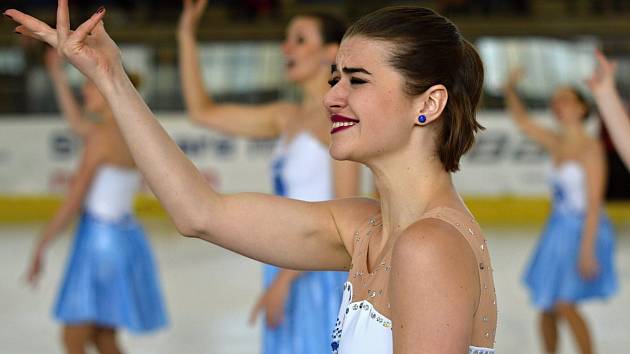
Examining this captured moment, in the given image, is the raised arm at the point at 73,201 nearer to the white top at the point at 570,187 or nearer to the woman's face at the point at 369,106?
the white top at the point at 570,187

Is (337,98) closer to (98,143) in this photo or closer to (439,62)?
(439,62)

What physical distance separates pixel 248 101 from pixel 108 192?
822 centimetres

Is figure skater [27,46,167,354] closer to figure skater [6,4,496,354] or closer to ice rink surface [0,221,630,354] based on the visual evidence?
ice rink surface [0,221,630,354]

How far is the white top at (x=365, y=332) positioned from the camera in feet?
5.05

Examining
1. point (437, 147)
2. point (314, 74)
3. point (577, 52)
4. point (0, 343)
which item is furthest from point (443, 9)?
point (437, 147)

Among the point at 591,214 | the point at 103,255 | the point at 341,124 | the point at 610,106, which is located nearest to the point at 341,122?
the point at 341,124

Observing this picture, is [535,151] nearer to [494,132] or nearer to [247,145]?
[494,132]

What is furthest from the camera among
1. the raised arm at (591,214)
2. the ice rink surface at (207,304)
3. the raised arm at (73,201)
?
the ice rink surface at (207,304)

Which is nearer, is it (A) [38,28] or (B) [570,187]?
(A) [38,28]

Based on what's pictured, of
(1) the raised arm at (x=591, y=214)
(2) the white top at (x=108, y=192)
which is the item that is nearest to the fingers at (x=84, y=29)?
(2) the white top at (x=108, y=192)

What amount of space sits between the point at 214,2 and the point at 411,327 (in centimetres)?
1496

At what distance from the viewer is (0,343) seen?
604 centimetres

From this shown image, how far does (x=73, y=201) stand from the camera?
15.6 ft

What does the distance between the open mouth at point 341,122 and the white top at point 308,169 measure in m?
2.01
